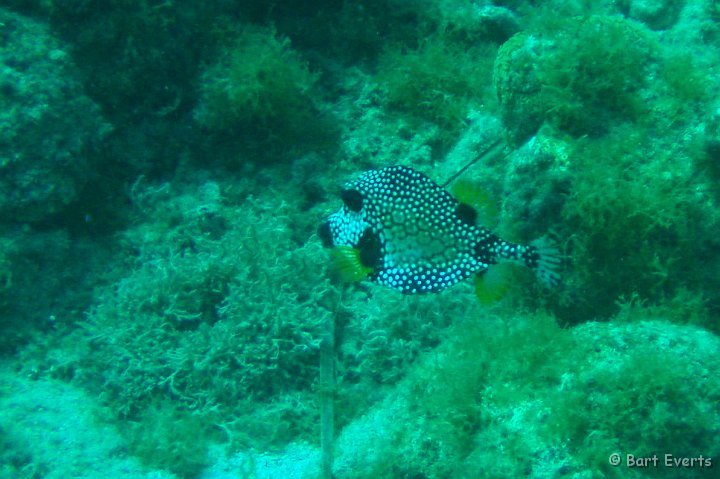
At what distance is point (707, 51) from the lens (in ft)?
15.3

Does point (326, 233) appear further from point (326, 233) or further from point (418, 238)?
point (418, 238)

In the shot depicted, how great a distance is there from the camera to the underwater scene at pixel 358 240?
286cm

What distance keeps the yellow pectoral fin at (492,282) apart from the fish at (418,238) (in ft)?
0.11

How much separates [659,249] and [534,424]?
5.14ft

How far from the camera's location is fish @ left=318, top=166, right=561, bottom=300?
285 centimetres

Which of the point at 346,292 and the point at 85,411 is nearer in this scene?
the point at 85,411

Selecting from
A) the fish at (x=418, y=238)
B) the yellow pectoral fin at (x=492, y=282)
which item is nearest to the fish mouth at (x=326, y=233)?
the fish at (x=418, y=238)

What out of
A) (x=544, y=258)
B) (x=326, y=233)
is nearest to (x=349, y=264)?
(x=326, y=233)

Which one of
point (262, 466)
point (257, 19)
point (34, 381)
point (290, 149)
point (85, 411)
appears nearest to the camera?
point (262, 466)

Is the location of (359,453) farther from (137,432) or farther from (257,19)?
(257,19)

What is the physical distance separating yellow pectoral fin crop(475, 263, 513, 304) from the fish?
3 cm

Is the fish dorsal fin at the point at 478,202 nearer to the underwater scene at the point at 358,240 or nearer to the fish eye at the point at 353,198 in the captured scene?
the underwater scene at the point at 358,240

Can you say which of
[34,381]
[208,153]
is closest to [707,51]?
[208,153]

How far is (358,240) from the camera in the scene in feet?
Answer: 9.45
